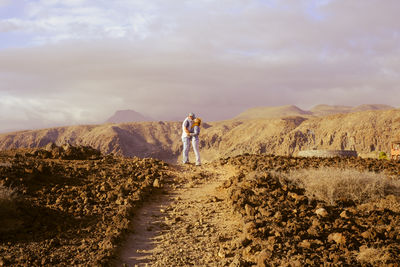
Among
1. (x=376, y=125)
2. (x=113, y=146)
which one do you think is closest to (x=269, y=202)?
(x=376, y=125)

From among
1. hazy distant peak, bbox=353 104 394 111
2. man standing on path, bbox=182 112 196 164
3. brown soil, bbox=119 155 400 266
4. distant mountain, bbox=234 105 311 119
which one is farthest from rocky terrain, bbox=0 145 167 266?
hazy distant peak, bbox=353 104 394 111

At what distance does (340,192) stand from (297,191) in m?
0.93

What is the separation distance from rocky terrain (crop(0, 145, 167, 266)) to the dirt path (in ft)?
1.10

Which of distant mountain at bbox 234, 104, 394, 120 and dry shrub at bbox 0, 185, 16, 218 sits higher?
distant mountain at bbox 234, 104, 394, 120

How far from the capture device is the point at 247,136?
57.0 metres

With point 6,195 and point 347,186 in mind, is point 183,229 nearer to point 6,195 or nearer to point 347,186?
point 6,195

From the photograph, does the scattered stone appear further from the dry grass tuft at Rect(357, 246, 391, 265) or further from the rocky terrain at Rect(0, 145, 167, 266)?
the rocky terrain at Rect(0, 145, 167, 266)

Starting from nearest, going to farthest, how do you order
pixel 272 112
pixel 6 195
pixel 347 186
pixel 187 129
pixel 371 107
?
1. pixel 6 195
2. pixel 347 186
3. pixel 187 129
4. pixel 371 107
5. pixel 272 112

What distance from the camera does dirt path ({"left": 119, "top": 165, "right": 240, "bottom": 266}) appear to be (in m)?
5.30

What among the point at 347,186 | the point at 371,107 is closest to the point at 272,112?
the point at 371,107

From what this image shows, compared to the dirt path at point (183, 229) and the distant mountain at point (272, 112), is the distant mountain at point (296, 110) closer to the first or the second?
the distant mountain at point (272, 112)

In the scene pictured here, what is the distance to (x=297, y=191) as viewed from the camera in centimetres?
766

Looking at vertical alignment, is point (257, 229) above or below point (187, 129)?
below

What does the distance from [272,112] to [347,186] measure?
6005 inches
